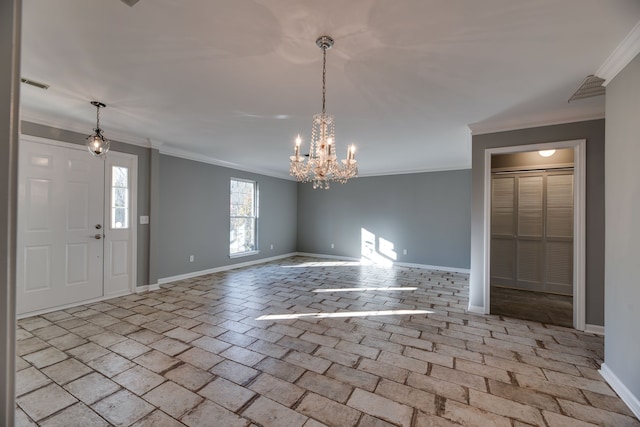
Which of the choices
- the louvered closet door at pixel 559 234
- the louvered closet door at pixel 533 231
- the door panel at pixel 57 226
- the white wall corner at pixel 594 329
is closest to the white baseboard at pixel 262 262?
the door panel at pixel 57 226

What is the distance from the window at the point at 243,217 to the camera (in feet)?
22.2

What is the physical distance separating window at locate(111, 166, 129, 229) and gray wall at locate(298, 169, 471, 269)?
501cm

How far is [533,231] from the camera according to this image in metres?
4.82

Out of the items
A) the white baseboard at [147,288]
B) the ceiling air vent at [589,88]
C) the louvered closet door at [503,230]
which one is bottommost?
the white baseboard at [147,288]

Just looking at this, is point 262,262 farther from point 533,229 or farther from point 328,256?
point 533,229

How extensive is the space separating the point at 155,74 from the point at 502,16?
2.69m

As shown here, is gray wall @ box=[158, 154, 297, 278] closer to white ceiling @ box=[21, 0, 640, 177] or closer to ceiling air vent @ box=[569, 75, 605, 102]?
white ceiling @ box=[21, 0, 640, 177]

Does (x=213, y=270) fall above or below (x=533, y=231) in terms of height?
below

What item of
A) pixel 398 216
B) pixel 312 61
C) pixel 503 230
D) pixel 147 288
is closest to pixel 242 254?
pixel 147 288

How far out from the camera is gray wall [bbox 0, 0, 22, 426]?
78 cm

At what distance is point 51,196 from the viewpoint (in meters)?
3.65

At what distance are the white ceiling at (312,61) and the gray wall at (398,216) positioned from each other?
2.98m

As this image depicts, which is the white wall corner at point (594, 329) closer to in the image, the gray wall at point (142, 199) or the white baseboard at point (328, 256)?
the white baseboard at point (328, 256)

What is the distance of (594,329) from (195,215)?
6.36m
